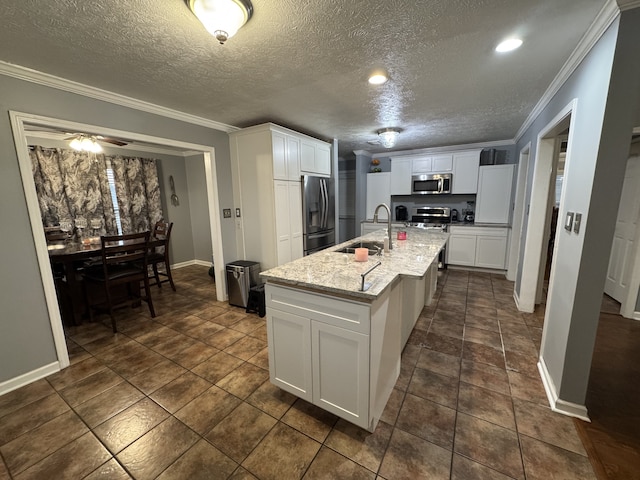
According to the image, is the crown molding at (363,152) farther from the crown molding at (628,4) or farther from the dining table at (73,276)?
the crown molding at (628,4)

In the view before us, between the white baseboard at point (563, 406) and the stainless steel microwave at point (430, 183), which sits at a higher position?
the stainless steel microwave at point (430, 183)

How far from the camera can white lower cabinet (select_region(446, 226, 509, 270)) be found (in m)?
4.45

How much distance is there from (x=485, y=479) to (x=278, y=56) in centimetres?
273

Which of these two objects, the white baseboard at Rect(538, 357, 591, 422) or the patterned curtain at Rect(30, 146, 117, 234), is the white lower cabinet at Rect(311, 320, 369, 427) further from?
the patterned curtain at Rect(30, 146, 117, 234)

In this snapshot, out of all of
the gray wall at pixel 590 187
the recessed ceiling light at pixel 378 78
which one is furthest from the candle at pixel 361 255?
the recessed ceiling light at pixel 378 78

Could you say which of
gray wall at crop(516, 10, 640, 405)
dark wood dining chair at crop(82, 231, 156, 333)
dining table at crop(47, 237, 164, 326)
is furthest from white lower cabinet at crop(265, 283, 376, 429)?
dining table at crop(47, 237, 164, 326)

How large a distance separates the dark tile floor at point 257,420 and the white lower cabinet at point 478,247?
2116 mm

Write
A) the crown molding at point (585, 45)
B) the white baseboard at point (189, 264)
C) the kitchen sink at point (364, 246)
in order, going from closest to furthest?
the crown molding at point (585, 45), the kitchen sink at point (364, 246), the white baseboard at point (189, 264)

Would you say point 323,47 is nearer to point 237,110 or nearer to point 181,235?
point 237,110

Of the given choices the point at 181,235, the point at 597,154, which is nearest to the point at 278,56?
the point at 597,154

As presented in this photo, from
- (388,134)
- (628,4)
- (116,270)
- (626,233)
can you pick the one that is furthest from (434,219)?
(116,270)

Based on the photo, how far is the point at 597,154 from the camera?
142 centimetres

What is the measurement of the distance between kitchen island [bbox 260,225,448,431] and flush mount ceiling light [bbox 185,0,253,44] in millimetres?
1359

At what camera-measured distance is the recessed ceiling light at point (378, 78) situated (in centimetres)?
205
